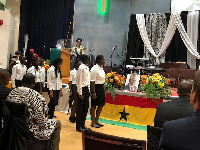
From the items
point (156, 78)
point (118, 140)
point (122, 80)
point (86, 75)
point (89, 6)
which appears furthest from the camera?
point (89, 6)

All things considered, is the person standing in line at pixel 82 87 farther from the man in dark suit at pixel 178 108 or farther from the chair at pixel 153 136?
the chair at pixel 153 136

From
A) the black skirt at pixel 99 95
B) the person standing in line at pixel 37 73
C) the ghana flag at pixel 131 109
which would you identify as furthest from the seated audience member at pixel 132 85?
the person standing in line at pixel 37 73

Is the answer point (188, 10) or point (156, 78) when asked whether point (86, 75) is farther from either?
point (188, 10)

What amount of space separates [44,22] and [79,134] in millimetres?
9198

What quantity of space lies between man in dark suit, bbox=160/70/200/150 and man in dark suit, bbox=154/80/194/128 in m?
1.31

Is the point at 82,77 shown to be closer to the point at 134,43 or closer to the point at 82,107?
the point at 82,107

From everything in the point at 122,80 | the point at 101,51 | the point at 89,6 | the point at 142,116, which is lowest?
the point at 142,116

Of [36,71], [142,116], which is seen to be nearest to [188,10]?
[142,116]

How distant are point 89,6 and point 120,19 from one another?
162cm

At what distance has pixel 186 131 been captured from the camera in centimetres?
116

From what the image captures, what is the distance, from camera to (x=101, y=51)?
11820 millimetres

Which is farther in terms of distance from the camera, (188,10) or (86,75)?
(188,10)

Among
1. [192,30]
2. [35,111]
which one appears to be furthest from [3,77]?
[192,30]

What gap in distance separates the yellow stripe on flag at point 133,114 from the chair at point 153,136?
10.8ft
